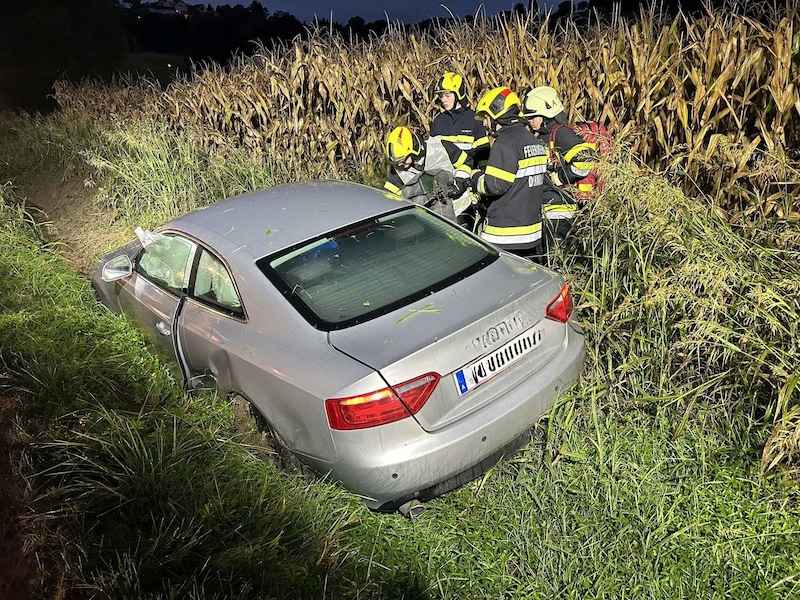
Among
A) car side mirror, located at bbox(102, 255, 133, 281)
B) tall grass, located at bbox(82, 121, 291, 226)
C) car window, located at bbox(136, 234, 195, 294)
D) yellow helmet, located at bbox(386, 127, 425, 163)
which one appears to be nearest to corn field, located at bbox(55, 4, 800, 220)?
tall grass, located at bbox(82, 121, 291, 226)

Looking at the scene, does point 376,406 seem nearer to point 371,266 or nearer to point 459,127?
point 371,266

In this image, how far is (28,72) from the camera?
81.5ft

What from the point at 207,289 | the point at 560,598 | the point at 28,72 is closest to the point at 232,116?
the point at 207,289

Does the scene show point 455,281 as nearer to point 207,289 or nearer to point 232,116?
point 207,289

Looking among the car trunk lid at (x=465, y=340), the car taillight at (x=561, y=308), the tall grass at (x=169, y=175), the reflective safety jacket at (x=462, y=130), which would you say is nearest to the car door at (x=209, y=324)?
the car trunk lid at (x=465, y=340)

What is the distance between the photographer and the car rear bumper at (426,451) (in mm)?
2611

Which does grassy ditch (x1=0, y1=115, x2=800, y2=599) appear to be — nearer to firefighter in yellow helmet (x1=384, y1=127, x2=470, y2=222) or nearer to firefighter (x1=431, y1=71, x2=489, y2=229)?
firefighter in yellow helmet (x1=384, y1=127, x2=470, y2=222)

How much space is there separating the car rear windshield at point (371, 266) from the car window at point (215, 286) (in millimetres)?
261

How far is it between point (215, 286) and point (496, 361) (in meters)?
1.67

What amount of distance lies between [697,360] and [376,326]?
174cm

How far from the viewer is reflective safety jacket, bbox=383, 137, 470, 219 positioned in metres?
4.92

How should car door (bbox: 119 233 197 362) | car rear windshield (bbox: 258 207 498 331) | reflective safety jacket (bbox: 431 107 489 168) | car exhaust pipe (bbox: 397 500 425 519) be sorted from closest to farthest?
car exhaust pipe (bbox: 397 500 425 519) → car rear windshield (bbox: 258 207 498 331) → car door (bbox: 119 233 197 362) → reflective safety jacket (bbox: 431 107 489 168)

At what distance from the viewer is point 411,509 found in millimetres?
2965

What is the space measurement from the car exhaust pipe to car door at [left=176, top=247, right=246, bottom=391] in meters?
1.12
